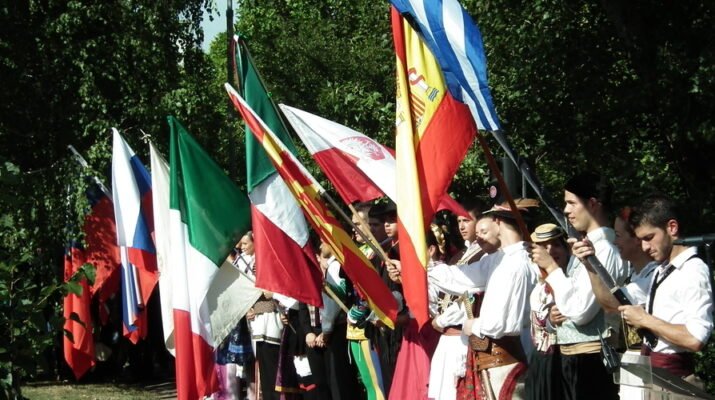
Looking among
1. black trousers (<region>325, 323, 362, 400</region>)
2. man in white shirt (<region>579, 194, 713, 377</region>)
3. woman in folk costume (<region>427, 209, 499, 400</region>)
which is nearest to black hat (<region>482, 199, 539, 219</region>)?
woman in folk costume (<region>427, 209, 499, 400</region>)

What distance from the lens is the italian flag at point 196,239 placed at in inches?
355

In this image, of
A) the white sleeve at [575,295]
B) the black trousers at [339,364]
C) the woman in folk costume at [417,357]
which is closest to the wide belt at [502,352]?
the white sleeve at [575,295]

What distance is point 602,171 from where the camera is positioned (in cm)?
1239

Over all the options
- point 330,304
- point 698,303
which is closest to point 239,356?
point 330,304

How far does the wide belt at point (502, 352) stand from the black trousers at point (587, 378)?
50 centimetres

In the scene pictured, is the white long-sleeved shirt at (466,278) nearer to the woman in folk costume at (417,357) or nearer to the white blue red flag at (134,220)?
the woman in folk costume at (417,357)

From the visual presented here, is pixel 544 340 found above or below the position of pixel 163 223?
below

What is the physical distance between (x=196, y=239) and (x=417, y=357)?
1.88 m

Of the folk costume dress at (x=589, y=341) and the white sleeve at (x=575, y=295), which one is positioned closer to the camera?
the white sleeve at (x=575, y=295)

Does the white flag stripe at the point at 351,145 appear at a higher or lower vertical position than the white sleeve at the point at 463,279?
higher

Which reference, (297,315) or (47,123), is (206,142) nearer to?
(47,123)

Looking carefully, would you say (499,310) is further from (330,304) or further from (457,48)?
(330,304)

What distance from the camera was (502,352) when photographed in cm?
742

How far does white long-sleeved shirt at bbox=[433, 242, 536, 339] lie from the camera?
23.5 ft
